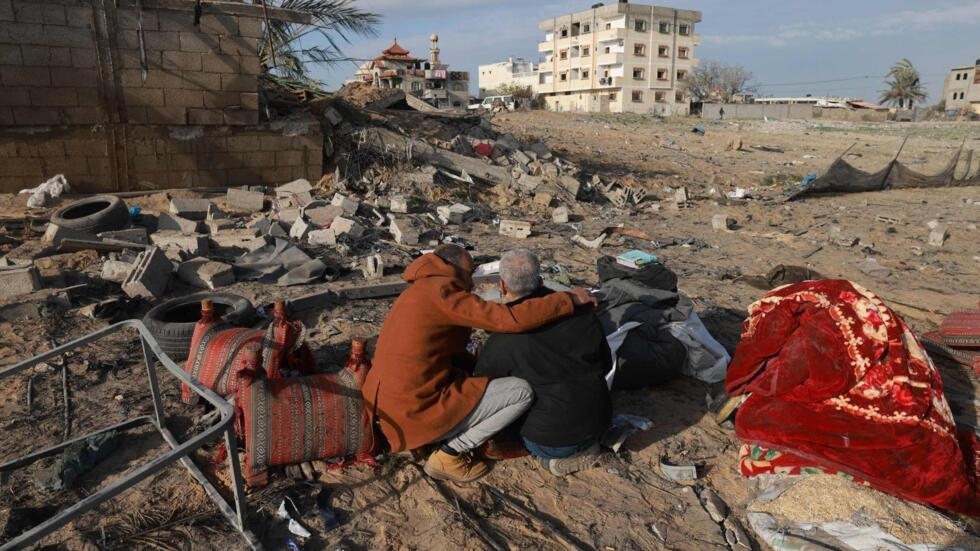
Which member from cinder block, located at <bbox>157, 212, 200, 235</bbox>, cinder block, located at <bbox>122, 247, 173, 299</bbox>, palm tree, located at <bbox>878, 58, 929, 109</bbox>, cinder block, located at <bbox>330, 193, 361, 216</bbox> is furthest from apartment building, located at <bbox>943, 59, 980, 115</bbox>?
cinder block, located at <bbox>122, 247, 173, 299</bbox>

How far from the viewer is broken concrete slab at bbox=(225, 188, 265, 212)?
8930 millimetres

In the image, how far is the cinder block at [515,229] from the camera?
8.82 meters

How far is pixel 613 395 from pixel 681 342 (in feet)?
2.08

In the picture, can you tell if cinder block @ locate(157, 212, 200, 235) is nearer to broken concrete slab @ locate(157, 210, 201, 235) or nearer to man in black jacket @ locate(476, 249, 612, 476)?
broken concrete slab @ locate(157, 210, 201, 235)

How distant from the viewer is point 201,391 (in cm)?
242

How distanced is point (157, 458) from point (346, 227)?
5545 millimetres

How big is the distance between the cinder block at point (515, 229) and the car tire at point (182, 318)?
4.65 m

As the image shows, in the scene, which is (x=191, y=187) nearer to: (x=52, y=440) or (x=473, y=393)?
(x=52, y=440)

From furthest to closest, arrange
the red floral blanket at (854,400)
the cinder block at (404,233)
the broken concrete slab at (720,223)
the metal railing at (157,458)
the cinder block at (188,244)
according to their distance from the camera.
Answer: the broken concrete slab at (720,223), the cinder block at (404,233), the cinder block at (188,244), the red floral blanket at (854,400), the metal railing at (157,458)

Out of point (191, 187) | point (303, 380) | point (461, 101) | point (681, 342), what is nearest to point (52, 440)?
point (303, 380)

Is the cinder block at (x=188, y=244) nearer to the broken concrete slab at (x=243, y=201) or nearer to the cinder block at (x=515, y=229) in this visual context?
the broken concrete slab at (x=243, y=201)

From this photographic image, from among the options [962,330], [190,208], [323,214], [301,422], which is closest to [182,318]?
[301,422]

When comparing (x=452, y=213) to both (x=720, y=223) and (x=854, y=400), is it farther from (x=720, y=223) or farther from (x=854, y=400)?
(x=854, y=400)

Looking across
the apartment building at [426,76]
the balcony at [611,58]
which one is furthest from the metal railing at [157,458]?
the balcony at [611,58]
